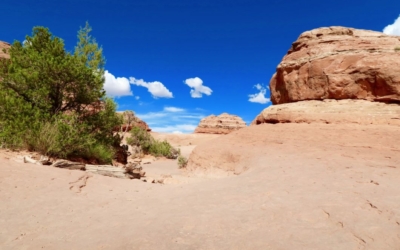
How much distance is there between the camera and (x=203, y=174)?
1224cm

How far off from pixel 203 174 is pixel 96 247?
30.8 feet

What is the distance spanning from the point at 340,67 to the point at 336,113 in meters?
2.94

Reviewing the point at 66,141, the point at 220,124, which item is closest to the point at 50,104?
the point at 66,141

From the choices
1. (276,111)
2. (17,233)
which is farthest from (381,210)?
(276,111)

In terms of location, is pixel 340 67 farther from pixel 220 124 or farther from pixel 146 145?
pixel 220 124

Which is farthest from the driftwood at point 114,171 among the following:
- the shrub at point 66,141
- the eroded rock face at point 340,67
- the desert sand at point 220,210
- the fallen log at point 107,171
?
the eroded rock face at point 340,67

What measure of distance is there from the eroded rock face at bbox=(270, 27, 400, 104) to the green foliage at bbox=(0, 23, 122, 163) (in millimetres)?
11152

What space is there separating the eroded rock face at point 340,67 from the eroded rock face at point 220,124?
5375 cm

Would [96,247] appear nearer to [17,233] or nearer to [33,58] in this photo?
[17,233]

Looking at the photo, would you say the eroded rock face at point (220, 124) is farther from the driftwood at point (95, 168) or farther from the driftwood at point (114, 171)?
the driftwood at point (95, 168)

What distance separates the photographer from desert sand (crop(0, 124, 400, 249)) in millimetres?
3051

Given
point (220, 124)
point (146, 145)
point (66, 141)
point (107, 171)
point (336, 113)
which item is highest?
point (220, 124)

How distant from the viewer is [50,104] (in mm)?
11867

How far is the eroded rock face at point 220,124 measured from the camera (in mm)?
71250
